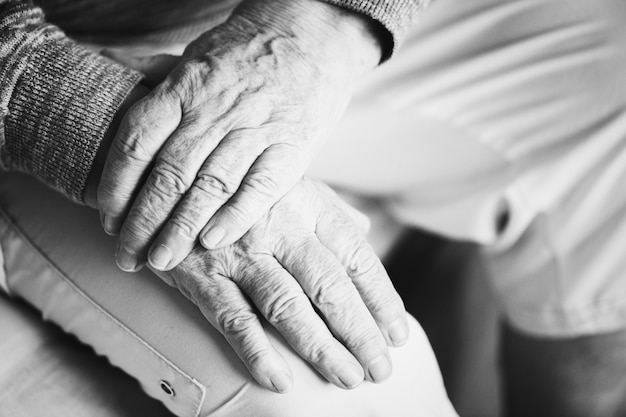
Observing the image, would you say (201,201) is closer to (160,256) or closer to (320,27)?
(160,256)

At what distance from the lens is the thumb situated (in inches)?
26.8

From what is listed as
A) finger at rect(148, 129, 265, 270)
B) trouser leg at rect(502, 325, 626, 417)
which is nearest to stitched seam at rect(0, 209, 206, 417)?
finger at rect(148, 129, 265, 270)

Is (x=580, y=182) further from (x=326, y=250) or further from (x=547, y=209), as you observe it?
(x=326, y=250)

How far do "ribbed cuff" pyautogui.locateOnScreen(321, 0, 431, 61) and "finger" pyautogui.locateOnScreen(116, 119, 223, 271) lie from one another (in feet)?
0.72

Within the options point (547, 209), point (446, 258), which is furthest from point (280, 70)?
point (446, 258)

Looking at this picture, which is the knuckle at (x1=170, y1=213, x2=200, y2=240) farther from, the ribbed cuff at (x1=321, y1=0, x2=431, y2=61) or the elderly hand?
the ribbed cuff at (x1=321, y1=0, x2=431, y2=61)

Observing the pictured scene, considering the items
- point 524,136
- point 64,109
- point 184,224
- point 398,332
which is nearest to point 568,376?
point 524,136

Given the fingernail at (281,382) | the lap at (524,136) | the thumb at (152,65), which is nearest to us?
the fingernail at (281,382)

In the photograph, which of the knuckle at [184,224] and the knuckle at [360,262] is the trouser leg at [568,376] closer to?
the knuckle at [360,262]

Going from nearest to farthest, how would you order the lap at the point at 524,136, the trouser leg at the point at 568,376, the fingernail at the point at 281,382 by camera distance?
the fingernail at the point at 281,382 → the lap at the point at 524,136 → the trouser leg at the point at 568,376

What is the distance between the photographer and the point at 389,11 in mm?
671

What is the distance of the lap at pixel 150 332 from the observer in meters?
0.60

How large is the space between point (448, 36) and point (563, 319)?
458mm

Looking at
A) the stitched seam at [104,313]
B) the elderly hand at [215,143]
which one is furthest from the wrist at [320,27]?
the stitched seam at [104,313]
